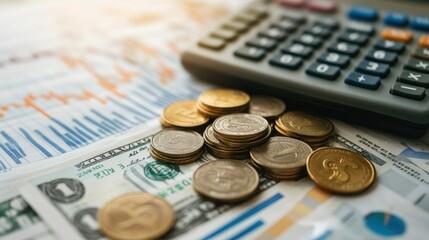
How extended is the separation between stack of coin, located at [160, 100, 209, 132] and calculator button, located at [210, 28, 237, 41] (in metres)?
0.11

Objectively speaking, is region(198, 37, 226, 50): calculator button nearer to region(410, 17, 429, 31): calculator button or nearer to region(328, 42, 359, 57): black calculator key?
region(328, 42, 359, 57): black calculator key

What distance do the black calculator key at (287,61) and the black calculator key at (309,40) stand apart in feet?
0.13

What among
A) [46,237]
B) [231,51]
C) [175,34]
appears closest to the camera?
[46,237]

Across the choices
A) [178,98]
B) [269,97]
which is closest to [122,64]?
[178,98]

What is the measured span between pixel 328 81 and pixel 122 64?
1.02ft

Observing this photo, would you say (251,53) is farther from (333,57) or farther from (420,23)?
(420,23)

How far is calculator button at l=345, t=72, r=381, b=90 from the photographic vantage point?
48cm

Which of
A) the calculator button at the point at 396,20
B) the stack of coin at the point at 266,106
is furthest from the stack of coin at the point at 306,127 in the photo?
the calculator button at the point at 396,20

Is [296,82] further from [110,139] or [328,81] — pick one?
[110,139]

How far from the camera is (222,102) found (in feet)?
1.70

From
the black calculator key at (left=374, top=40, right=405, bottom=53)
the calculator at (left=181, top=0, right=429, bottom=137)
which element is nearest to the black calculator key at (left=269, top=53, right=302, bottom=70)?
the calculator at (left=181, top=0, right=429, bottom=137)

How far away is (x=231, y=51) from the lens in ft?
1.89

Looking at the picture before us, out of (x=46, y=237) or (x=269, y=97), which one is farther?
(x=269, y=97)

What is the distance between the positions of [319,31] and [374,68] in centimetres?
12
